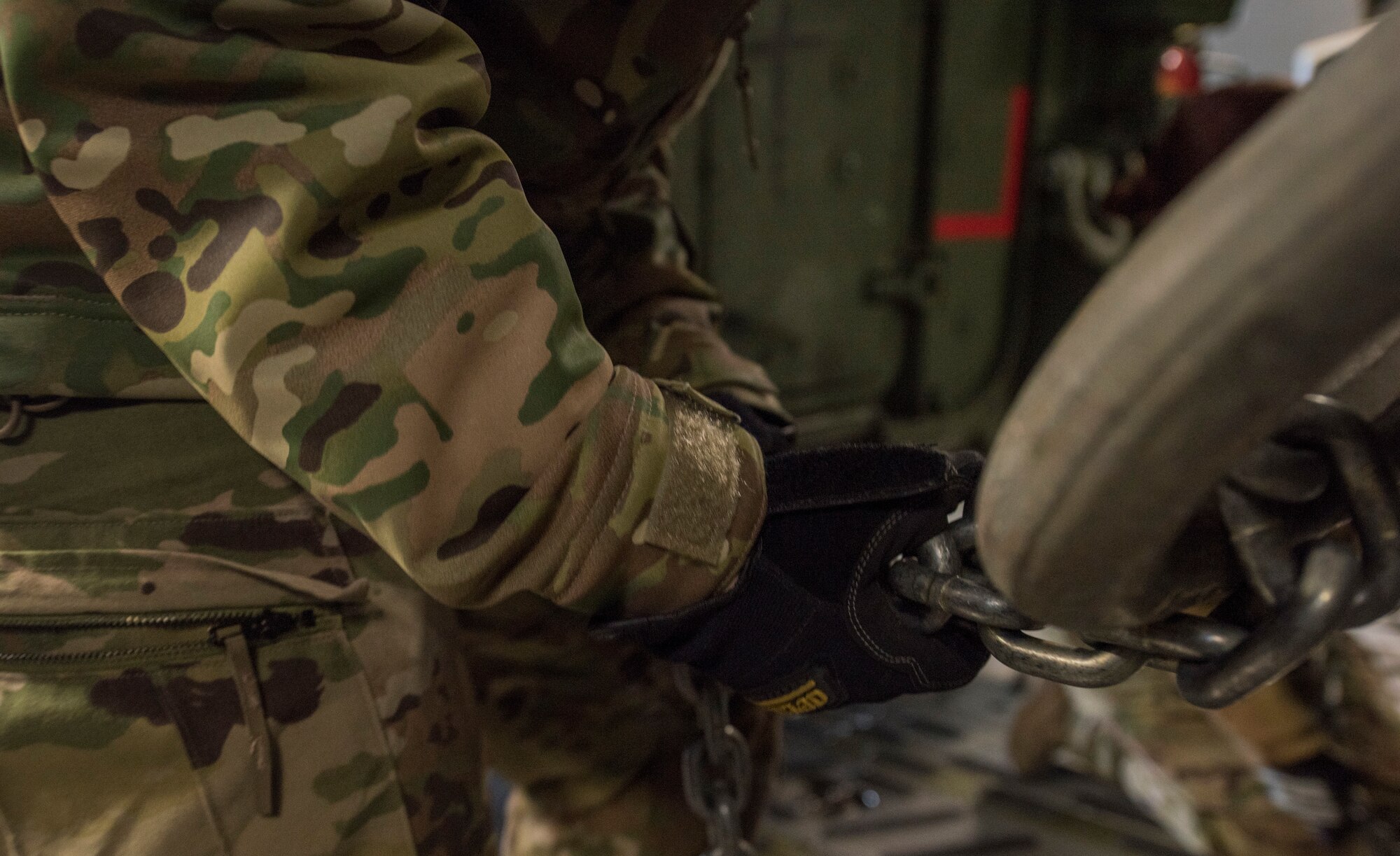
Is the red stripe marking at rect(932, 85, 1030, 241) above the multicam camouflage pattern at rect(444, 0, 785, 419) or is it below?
below

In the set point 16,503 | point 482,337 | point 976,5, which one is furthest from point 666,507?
point 976,5

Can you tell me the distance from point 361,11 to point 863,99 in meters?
1.61

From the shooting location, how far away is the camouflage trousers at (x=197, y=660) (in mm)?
553

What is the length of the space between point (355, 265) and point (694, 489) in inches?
9.4

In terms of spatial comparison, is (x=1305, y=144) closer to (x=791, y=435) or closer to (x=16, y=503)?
(x=791, y=435)

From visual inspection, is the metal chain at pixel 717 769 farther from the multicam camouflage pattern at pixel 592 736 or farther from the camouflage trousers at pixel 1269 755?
the camouflage trousers at pixel 1269 755

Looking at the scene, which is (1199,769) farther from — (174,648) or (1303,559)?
(174,648)

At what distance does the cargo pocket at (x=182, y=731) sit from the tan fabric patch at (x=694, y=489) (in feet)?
0.79

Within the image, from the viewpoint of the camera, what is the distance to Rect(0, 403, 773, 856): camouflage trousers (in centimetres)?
55

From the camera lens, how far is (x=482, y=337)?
52 centimetres

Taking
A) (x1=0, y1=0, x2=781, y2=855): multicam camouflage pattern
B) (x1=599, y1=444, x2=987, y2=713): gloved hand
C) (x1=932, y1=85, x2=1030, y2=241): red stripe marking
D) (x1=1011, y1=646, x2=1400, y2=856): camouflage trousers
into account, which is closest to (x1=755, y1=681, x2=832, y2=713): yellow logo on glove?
(x1=599, y1=444, x2=987, y2=713): gloved hand

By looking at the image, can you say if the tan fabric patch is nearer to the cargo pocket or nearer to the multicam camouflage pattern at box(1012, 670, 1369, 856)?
the cargo pocket

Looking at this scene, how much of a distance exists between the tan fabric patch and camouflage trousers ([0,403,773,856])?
21 cm

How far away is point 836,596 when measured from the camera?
621mm
